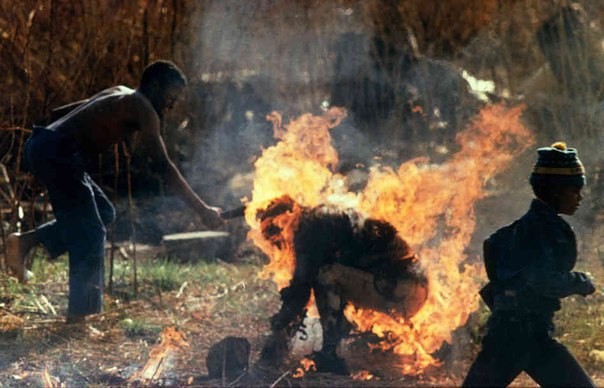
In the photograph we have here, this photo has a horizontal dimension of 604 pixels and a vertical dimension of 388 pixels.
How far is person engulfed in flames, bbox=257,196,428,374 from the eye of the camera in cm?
608

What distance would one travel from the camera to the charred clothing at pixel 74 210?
6.98m

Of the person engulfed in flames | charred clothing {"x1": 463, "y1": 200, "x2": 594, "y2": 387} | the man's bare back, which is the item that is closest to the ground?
the person engulfed in flames

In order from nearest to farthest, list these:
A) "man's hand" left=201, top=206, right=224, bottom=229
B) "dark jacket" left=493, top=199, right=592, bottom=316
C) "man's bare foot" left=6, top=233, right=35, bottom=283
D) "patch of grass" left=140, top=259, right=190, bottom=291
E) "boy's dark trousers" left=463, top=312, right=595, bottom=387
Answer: "dark jacket" left=493, top=199, right=592, bottom=316
"boy's dark trousers" left=463, top=312, right=595, bottom=387
"man's hand" left=201, top=206, right=224, bottom=229
"man's bare foot" left=6, top=233, right=35, bottom=283
"patch of grass" left=140, top=259, right=190, bottom=291

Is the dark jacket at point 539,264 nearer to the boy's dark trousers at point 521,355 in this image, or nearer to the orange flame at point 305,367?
the boy's dark trousers at point 521,355

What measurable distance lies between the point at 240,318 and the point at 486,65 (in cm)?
635

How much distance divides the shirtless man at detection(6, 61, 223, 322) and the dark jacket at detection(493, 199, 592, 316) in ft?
10.1

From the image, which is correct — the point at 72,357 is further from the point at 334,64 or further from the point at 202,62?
the point at 334,64

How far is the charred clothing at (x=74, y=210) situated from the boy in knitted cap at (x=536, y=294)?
3.94 m

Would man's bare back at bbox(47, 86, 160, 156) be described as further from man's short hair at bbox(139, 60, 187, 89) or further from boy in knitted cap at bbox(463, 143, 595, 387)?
boy in knitted cap at bbox(463, 143, 595, 387)

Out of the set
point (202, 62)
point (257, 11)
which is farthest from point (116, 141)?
point (257, 11)

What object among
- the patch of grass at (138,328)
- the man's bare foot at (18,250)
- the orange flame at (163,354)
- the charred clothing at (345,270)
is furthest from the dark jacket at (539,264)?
the man's bare foot at (18,250)

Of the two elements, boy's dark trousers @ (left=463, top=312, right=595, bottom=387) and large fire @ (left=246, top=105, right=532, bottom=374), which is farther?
large fire @ (left=246, top=105, right=532, bottom=374)

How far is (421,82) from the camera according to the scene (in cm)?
1214

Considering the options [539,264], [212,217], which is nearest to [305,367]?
[212,217]
